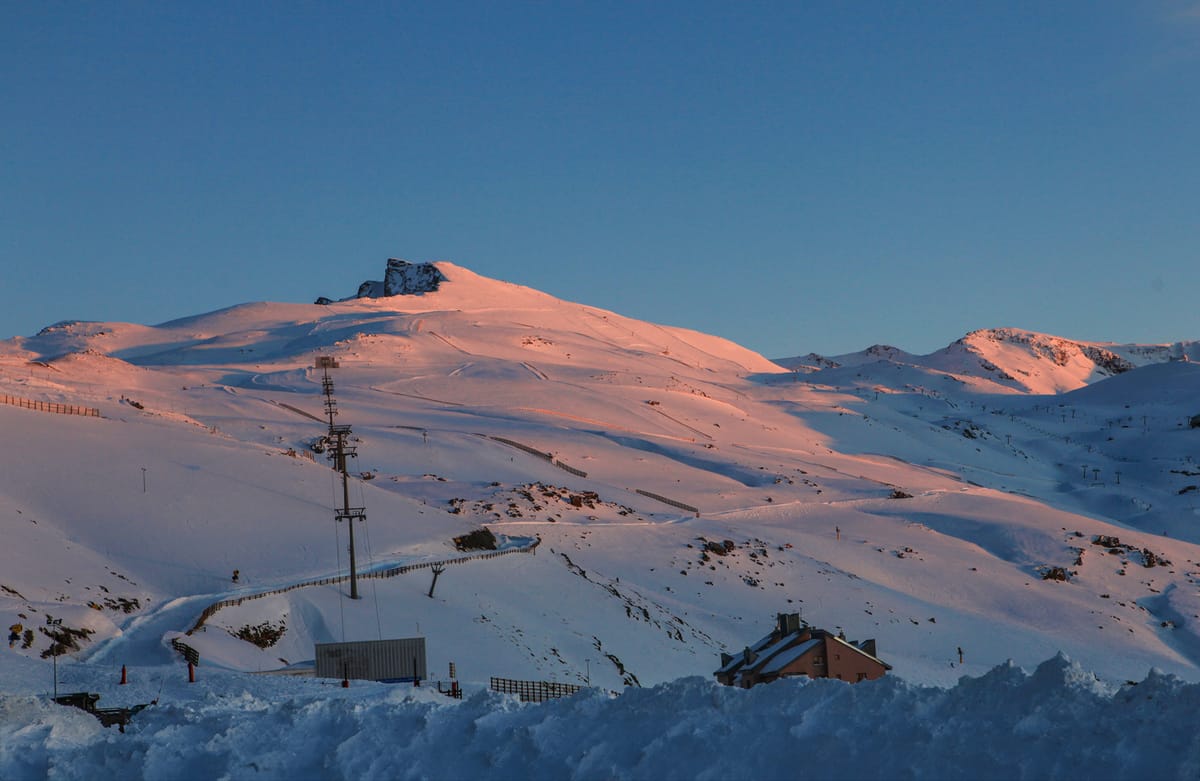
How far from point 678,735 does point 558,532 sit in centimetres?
5644

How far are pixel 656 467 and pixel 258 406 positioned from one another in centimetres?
3559

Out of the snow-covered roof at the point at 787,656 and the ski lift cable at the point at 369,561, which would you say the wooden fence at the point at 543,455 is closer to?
the ski lift cable at the point at 369,561

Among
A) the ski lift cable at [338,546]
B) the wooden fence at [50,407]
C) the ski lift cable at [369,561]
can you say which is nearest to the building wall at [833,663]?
the ski lift cable at [369,561]

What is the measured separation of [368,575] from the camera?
51188 millimetres

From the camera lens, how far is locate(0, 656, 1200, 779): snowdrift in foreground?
39.5 feet

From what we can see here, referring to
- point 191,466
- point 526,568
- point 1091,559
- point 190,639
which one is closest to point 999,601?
point 1091,559

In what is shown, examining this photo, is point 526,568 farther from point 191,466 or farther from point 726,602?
point 191,466

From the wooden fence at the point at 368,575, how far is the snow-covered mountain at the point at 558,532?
0.41 metres

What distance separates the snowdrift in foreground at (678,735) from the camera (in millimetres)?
12039

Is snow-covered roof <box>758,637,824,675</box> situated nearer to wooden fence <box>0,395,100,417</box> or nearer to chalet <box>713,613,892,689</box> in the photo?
chalet <box>713,613,892,689</box>

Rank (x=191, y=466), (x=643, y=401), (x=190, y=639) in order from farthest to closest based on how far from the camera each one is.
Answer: (x=643, y=401)
(x=191, y=466)
(x=190, y=639)

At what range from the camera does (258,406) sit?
114312 mm

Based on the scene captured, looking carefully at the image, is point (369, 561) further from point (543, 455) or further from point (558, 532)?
point (543, 455)

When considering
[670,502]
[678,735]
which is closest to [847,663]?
[678,735]
